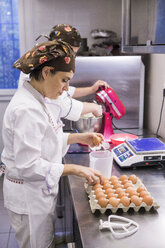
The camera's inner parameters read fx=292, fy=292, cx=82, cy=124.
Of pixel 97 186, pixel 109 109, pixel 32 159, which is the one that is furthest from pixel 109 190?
pixel 109 109

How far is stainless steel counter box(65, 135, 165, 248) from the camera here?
3.33 feet

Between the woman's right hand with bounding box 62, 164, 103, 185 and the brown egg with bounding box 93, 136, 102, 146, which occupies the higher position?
the brown egg with bounding box 93, 136, 102, 146

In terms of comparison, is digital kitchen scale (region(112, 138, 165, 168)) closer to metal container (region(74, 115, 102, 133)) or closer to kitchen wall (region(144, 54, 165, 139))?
metal container (region(74, 115, 102, 133))

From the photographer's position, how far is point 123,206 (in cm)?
118

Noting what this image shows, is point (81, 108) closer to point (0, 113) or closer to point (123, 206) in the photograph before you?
point (123, 206)

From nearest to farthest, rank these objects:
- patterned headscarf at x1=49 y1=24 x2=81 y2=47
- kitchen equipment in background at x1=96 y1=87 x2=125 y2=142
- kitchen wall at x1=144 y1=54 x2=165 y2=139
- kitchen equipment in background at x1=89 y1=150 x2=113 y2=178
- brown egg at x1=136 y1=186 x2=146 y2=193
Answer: brown egg at x1=136 y1=186 x2=146 y2=193 < kitchen equipment in background at x1=89 y1=150 x2=113 y2=178 < patterned headscarf at x1=49 y1=24 x2=81 y2=47 < kitchen equipment in background at x1=96 y1=87 x2=125 y2=142 < kitchen wall at x1=144 y1=54 x2=165 y2=139

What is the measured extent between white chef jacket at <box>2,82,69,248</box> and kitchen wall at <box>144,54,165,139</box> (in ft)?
3.66

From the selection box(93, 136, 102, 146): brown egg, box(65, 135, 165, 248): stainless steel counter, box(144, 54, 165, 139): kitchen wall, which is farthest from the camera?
box(144, 54, 165, 139): kitchen wall

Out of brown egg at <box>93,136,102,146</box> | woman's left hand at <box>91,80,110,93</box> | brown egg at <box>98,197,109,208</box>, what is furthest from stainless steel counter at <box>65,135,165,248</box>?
woman's left hand at <box>91,80,110,93</box>

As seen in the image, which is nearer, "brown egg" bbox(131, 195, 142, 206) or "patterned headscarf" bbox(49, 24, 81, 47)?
"brown egg" bbox(131, 195, 142, 206)

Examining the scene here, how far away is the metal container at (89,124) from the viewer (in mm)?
2097

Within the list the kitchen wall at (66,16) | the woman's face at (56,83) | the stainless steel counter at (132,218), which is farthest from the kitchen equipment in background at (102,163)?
the kitchen wall at (66,16)

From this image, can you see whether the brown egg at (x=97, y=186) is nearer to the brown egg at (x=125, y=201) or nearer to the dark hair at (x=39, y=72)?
the brown egg at (x=125, y=201)

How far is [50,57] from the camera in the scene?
3.94ft
